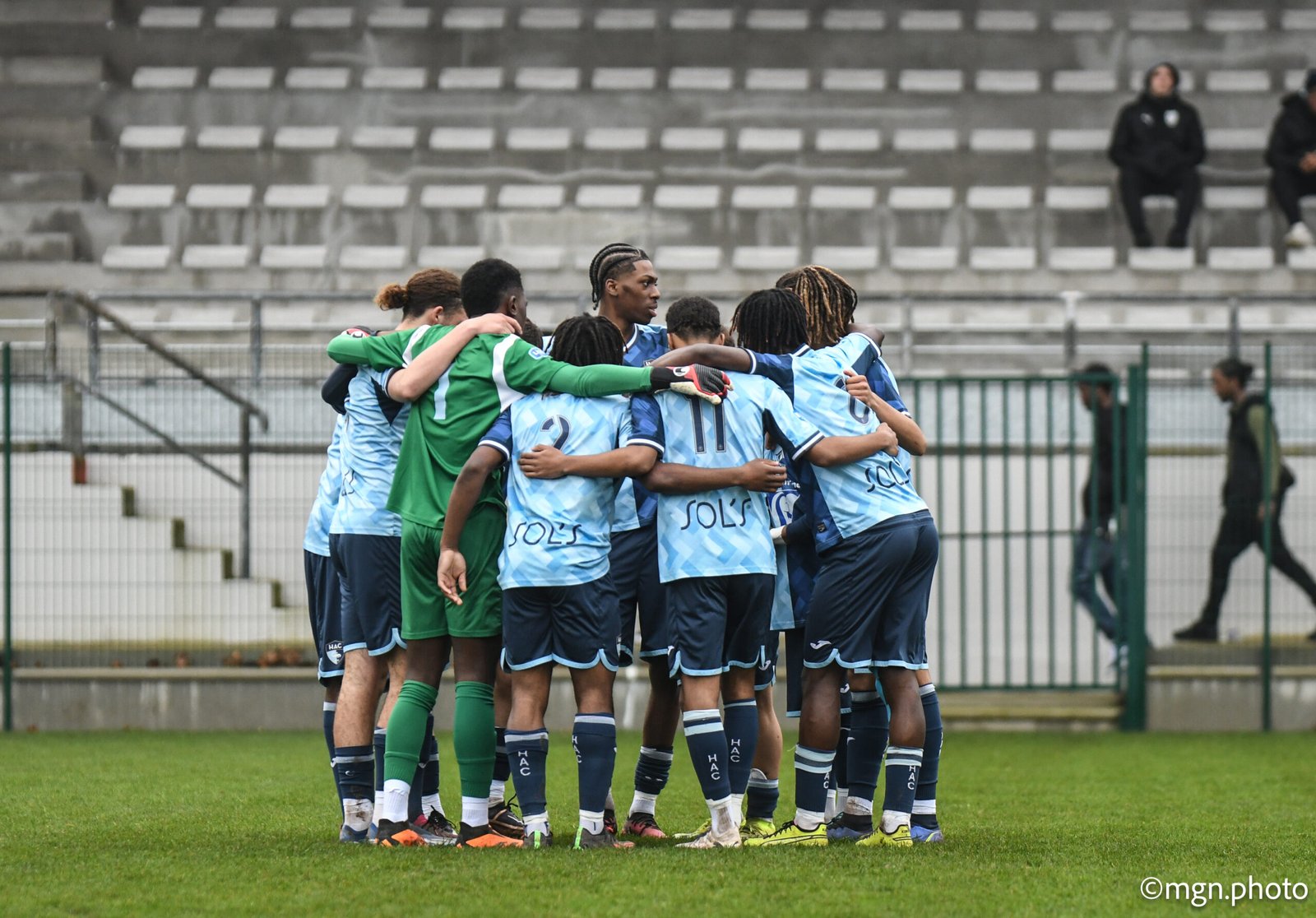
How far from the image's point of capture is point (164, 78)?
1733 centimetres

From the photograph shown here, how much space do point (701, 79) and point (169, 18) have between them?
563 centimetres

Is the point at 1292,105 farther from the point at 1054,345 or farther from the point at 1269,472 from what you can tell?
the point at 1269,472

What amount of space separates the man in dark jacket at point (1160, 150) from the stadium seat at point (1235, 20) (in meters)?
3.07

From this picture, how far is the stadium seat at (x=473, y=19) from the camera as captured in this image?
17.9 metres

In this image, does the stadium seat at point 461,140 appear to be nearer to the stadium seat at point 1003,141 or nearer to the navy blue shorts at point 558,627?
the stadium seat at point 1003,141

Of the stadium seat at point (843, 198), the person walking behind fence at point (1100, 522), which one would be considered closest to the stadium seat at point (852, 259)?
the stadium seat at point (843, 198)

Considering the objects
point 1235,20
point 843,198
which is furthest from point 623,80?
point 1235,20

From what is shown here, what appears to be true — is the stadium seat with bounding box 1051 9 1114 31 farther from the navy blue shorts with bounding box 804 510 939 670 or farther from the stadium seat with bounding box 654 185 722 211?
the navy blue shorts with bounding box 804 510 939 670

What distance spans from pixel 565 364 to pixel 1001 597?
5.96 metres

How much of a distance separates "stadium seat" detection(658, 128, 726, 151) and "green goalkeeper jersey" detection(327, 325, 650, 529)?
38.3ft

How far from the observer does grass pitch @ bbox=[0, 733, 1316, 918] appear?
167 inches

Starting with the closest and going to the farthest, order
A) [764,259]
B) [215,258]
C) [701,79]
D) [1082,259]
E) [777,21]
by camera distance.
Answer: [1082,259] < [764,259] < [215,258] < [701,79] < [777,21]

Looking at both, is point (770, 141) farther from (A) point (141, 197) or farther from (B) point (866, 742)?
(B) point (866, 742)

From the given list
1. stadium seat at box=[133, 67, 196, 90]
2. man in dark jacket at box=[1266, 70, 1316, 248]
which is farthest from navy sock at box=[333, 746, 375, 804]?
stadium seat at box=[133, 67, 196, 90]
